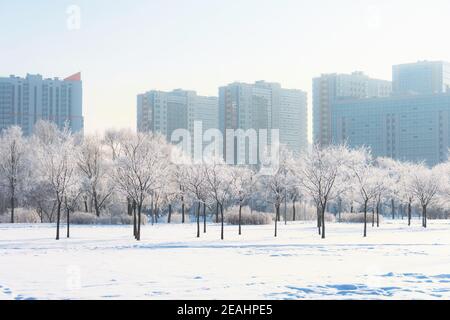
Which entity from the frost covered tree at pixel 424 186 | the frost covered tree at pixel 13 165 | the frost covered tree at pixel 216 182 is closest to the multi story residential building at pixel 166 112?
the frost covered tree at pixel 13 165

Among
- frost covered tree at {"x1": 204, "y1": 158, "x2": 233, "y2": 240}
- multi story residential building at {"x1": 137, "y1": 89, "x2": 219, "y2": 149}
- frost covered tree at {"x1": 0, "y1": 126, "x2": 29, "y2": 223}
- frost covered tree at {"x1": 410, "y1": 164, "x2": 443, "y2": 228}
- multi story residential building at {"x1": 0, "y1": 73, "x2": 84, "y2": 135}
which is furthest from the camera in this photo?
multi story residential building at {"x1": 137, "y1": 89, "x2": 219, "y2": 149}

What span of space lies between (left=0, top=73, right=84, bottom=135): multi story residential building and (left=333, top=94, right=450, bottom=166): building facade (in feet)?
239

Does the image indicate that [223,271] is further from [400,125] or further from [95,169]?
[400,125]

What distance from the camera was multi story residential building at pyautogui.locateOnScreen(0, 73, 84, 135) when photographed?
17025cm

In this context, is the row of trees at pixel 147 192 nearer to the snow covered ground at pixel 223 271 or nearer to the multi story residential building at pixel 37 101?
the snow covered ground at pixel 223 271

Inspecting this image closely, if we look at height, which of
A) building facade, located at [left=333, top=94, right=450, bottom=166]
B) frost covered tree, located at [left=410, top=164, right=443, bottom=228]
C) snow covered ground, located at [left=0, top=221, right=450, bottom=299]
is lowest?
snow covered ground, located at [left=0, top=221, right=450, bottom=299]

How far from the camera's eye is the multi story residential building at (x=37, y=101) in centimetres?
17025

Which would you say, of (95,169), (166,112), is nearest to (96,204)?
(95,169)

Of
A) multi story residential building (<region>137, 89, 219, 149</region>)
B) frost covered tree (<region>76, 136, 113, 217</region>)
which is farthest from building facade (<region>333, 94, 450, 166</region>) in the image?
frost covered tree (<region>76, 136, 113, 217</region>)

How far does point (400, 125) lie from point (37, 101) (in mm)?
97120

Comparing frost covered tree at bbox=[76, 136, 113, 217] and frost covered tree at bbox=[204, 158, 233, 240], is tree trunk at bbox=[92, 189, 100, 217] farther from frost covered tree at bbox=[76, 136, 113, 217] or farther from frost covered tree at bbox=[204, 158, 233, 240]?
frost covered tree at bbox=[204, 158, 233, 240]

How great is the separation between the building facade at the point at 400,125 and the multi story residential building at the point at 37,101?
72.9m

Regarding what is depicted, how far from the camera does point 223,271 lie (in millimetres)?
20203
